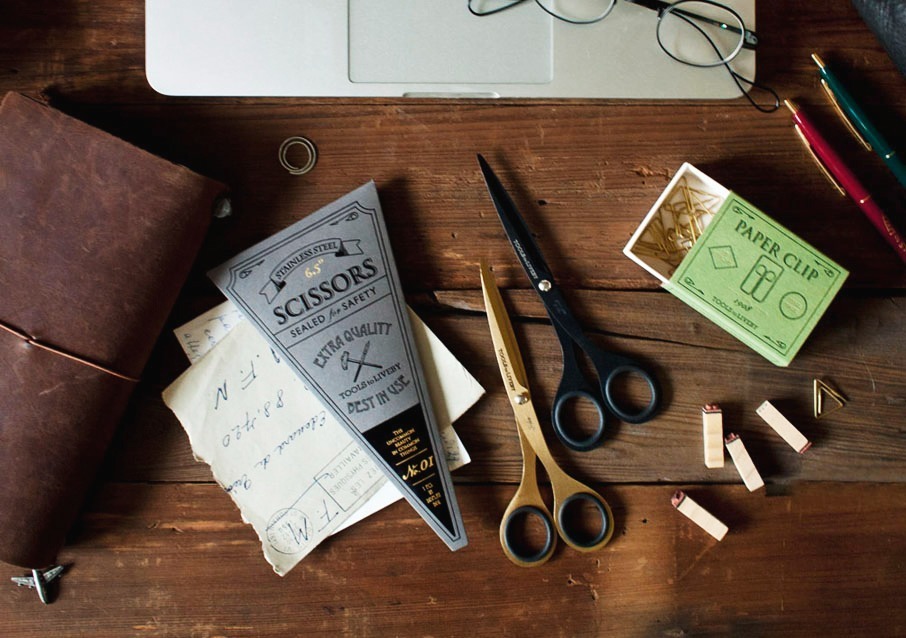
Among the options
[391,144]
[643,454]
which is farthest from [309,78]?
[643,454]

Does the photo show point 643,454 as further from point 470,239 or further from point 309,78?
point 309,78

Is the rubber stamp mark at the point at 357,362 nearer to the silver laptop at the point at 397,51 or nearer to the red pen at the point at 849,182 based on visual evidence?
the silver laptop at the point at 397,51

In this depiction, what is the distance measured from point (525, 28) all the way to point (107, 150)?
1.23 ft

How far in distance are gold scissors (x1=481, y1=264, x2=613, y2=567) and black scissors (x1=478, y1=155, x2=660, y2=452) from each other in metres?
0.03

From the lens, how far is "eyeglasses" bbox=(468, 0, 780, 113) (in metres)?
0.67

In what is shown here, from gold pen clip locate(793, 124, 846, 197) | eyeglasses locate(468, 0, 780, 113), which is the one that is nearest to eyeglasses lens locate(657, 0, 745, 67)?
eyeglasses locate(468, 0, 780, 113)

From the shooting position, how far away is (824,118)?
72 cm

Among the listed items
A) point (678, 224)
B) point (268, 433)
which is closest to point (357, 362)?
point (268, 433)

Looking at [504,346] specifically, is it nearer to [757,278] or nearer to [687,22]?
[757,278]

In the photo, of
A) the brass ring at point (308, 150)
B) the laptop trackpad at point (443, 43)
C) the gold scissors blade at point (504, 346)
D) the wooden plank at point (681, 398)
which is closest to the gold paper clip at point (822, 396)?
the wooden plank at point (681, 398)

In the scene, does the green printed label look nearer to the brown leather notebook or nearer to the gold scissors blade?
the gold scissors blade

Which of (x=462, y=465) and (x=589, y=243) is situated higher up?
(x=589, y=243)

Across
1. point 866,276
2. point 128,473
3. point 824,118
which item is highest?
point 824,118

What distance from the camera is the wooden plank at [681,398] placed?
70 cm
